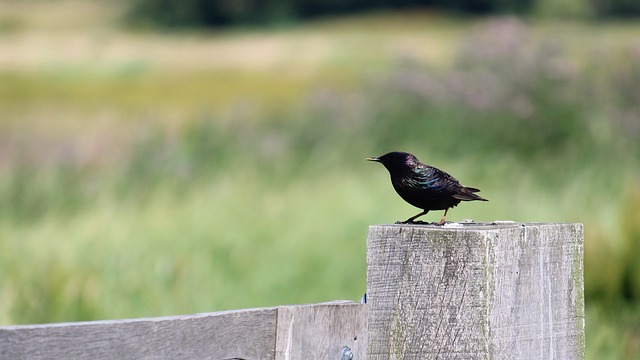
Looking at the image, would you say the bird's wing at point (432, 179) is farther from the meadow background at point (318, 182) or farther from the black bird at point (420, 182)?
the meadow background at point (318, 182)

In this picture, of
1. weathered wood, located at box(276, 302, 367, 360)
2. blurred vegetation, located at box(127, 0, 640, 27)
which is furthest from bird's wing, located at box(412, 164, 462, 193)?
blurred vegetation, located at box(127, 0, 640, 27)

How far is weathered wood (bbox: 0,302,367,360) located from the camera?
1.25 meters

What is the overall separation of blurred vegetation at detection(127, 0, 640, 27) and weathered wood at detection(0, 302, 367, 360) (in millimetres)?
30555

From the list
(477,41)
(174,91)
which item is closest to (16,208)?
(477,41)

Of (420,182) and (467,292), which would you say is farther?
(420,182)

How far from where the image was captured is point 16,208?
267 inches

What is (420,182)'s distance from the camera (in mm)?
1960

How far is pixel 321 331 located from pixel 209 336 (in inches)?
9.2

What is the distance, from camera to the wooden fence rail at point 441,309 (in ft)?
5.18

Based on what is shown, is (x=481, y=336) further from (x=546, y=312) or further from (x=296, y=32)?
(x=296, y=32)

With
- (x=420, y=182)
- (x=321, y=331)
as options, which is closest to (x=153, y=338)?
(x=321, y=331)

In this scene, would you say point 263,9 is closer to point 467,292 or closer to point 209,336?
point 467,292

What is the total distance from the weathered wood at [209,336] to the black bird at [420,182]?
34cm

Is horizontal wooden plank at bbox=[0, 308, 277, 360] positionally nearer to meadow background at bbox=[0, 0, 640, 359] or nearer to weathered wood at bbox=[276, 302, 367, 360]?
weathered wood at bbox=[276, 302, 367, 360]
